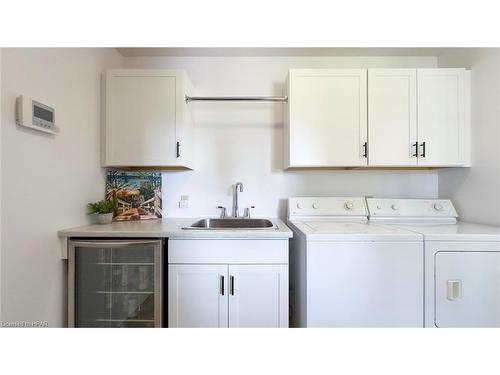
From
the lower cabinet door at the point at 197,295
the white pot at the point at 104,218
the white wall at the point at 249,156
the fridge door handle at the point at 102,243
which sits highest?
the white wall at the point at 249,156

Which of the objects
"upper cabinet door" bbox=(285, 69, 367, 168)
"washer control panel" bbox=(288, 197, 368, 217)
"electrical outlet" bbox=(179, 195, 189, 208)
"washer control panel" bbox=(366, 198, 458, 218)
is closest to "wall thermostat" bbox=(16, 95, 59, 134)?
"electrical outlet" bbox=(179, 195, 189, 208)

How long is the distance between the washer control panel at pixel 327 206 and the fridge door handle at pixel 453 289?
78 centimetres

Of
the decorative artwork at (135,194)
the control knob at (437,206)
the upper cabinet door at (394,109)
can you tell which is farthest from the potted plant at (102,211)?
the control knob at (437,206)

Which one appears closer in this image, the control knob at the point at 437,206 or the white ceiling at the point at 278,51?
the control knob at the point at 437,206

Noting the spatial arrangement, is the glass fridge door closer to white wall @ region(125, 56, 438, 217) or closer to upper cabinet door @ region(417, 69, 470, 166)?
white wall @ region(125, 56, 438, 217)

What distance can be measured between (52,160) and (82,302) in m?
0.91

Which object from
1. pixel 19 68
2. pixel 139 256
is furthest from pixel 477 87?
pixel 19 68

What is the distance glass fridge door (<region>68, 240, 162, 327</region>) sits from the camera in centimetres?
154

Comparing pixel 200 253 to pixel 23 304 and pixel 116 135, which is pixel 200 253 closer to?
pixel 23 304

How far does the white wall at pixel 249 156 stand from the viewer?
2.29m

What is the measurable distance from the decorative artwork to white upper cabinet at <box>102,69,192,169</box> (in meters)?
0.23

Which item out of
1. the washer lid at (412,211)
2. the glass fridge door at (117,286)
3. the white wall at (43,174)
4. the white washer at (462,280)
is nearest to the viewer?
the white wall at (43,174)

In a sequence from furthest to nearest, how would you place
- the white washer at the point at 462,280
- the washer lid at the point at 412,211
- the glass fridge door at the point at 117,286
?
the washer lid at the point at 412,211 → the glass fridge door at the point at 117,286 → the white washer at the point at 462,280

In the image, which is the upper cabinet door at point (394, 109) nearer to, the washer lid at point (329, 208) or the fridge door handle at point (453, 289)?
the washer lid at point (329, 208)
